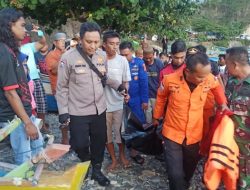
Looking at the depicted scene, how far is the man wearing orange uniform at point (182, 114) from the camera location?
3773 mm

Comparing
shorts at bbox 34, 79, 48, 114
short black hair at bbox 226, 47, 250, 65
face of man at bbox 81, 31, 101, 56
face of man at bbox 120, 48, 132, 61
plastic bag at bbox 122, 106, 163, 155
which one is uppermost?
face of man at bbox 81, 31, 101, 56

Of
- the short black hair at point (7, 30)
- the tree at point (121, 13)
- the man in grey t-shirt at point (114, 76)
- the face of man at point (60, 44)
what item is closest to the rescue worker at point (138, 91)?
the man in grey t-shirt at point (114, 76)

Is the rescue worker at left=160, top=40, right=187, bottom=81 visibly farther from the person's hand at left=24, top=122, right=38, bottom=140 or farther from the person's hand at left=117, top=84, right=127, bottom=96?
the person's hand at left=24, top=122, right=38, bottom=140

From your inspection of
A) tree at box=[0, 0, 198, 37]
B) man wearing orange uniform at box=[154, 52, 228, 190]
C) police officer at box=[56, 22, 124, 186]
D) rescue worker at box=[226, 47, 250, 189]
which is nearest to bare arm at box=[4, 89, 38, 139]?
police officer at box=[56, 22, 124, 186]

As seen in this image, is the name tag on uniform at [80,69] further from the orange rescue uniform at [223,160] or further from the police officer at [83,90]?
the orange rescue uniform at [223,160]

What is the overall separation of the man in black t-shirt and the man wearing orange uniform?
56.1 inches

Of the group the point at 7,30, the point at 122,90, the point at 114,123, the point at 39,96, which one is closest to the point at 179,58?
the point at 122,90

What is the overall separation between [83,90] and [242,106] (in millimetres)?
1732

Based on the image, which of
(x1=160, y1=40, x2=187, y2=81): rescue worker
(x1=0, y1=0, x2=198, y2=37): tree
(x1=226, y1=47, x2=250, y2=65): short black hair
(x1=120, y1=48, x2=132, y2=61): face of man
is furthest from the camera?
(x1=0, y1=0, x2=198, y2=37): tree

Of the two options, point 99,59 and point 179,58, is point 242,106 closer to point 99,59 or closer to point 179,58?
point 179,58

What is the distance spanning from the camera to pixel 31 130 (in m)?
3.31

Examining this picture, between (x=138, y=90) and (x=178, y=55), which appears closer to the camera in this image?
(x=178, y=55)

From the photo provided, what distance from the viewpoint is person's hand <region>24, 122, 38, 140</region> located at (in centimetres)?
330

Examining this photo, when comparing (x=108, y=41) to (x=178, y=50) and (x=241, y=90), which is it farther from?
(x=241, y=90)
